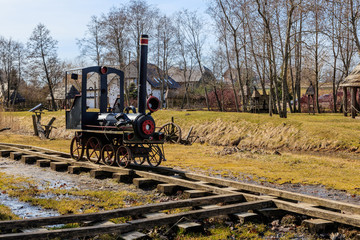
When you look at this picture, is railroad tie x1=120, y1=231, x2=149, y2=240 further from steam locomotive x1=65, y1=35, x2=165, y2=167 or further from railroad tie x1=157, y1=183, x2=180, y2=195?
steam locomotive x1=65, y1=35, x2=165, y2=167

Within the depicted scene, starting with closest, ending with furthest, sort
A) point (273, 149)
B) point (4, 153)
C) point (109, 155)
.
A: point (109, 155) < point (4, 153) < point (273, 149)

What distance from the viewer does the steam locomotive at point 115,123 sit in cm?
1042

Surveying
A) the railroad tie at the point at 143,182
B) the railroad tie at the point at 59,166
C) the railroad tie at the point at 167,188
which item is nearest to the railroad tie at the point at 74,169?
the railroad tie at the point at 59,166

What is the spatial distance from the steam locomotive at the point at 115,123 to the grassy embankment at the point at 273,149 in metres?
2.17

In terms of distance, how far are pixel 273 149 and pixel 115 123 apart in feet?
34.6

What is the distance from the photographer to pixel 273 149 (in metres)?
19.2

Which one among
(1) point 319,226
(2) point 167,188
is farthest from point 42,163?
(1) point 319,226

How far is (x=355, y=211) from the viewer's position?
6.25 meters

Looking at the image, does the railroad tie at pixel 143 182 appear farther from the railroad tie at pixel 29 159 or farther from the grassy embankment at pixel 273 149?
the railroad tie at pixel 29 159

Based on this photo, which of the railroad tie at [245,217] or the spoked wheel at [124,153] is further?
the spoked wheel at [124,153]

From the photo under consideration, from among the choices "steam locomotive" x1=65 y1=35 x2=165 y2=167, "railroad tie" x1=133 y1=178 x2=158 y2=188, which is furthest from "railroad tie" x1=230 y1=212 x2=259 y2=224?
"steam locomotive" x1=65 y1=35 x2=165 y2=167

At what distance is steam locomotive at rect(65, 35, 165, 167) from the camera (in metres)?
10.4

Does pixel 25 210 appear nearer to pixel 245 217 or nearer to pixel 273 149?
pixel 245 217

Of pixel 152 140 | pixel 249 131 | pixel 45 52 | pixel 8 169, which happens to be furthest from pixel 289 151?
pixel 45 52
